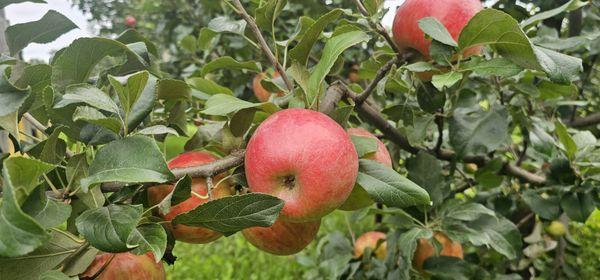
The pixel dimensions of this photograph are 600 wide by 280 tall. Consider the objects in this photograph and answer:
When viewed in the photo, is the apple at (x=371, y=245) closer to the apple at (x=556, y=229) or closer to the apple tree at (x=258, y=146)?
the apple tree at (x=258, y=146)

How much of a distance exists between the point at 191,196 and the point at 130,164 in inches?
6.9

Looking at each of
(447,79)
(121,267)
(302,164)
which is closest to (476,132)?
(447,79)

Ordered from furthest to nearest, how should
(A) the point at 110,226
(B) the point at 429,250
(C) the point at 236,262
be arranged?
(C) the point at 236,262 → (B) the point at 429,250 → (A) the point at 110,226

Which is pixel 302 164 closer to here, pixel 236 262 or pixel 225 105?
pixel 225 105

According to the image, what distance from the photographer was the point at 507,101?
142cm

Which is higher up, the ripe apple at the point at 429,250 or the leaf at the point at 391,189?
the leaf at the point at 391,189

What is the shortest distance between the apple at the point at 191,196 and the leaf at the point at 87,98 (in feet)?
0.50

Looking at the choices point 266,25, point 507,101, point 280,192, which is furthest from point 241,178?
point 507,101

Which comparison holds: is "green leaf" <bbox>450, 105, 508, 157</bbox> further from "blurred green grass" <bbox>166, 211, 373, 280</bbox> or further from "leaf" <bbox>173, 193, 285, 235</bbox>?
"blurred green grass" <bbox>166, 211, 373, 280</bbox>

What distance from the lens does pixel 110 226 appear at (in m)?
0.55

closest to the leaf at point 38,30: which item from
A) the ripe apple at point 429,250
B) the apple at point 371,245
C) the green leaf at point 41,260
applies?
the green leaf at point 41,260

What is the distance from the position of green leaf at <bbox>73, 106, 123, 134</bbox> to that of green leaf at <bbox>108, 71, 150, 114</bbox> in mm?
25

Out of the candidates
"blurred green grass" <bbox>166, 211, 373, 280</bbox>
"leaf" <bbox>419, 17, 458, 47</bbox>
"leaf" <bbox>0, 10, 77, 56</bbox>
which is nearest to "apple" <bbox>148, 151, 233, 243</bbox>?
"leaf" <bbox>0, 10, 77, 56</bbox>

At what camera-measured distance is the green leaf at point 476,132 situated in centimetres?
116
